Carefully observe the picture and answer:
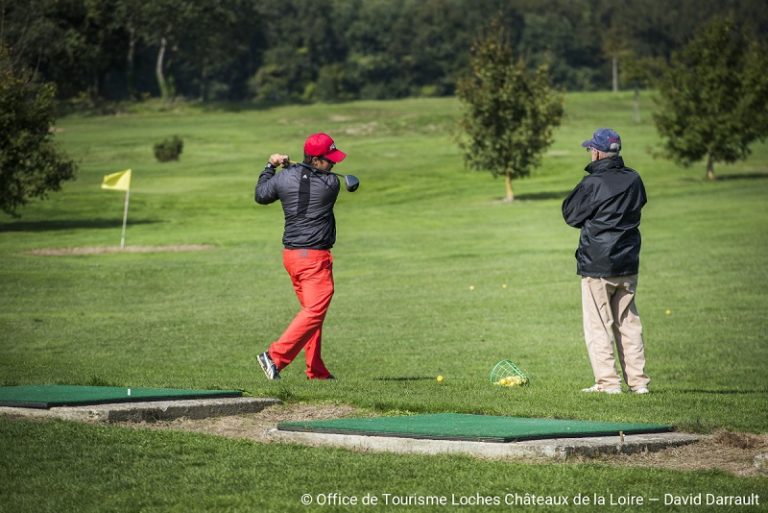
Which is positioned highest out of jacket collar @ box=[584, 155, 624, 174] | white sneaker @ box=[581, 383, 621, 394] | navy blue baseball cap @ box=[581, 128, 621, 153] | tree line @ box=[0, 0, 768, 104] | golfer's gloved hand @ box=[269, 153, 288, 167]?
navy blue baseball cap @ box=[581, 128, 621, 153]

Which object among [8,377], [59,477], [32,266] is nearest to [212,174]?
[32,266]

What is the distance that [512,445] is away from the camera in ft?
29.0

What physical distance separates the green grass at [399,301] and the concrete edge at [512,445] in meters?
0.31

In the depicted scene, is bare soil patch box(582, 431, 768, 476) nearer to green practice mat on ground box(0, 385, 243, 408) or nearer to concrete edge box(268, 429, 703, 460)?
concrete edge box(268, 429, 703, 460)

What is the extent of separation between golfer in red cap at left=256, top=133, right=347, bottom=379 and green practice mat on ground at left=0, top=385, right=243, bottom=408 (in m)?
1.48

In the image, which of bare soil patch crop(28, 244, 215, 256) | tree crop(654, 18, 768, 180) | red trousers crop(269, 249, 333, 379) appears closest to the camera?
red trousers crop(269, 249, 333, 379)

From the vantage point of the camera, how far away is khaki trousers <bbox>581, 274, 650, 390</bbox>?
489 inches

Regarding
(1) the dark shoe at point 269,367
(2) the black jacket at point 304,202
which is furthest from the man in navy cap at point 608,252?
(1) the dark shoe at point 269,367

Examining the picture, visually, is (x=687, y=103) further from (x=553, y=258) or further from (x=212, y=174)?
(x=553, y=258)

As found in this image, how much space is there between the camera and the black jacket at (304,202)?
43.7ft

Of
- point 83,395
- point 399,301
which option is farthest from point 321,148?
point 399,301

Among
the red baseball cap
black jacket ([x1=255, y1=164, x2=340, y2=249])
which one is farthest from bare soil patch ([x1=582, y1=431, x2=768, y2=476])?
the red baseball cap

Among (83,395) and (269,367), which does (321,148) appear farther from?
(83,395)

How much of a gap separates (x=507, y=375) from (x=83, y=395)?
4.95m
